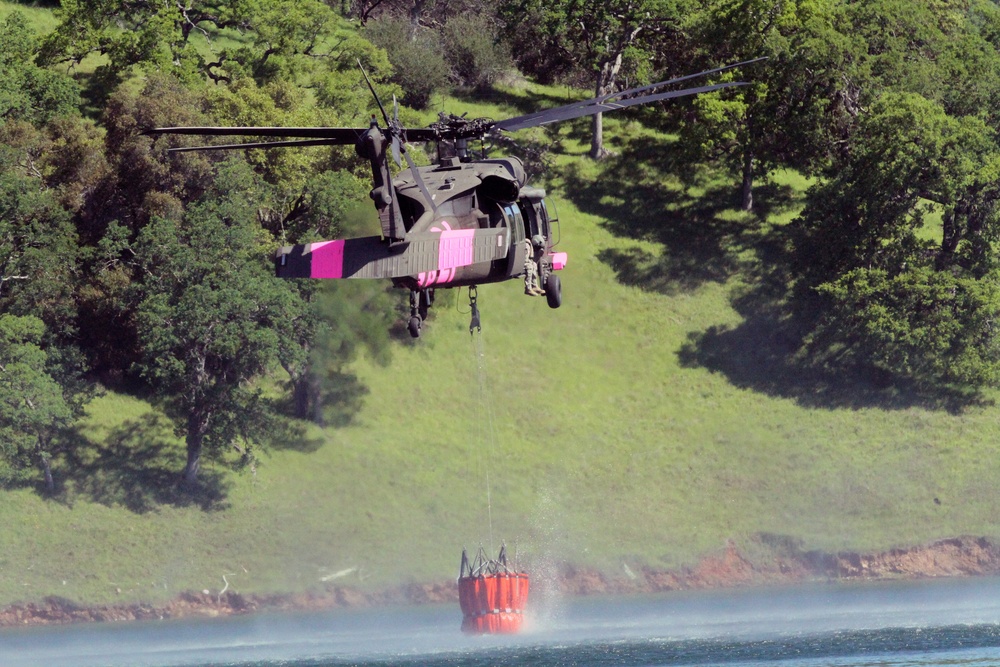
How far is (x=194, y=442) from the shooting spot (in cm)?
7638

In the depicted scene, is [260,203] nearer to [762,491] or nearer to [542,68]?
[762,491]

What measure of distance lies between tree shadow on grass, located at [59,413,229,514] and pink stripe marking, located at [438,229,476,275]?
37.5m

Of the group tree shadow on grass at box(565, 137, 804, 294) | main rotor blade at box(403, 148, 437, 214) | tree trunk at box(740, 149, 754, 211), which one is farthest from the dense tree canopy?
main rotor blade at box(403, 148, 437, 214)

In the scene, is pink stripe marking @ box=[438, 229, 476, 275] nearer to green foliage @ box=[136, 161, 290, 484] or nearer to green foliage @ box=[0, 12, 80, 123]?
green foliage @ box=[136, 161, 290, 484]

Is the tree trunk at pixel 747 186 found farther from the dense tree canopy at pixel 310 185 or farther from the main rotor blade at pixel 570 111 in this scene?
the main rotor blade at pixel 570 111

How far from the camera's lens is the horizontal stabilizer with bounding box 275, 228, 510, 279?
39.9m

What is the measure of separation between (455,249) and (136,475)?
3948 cm

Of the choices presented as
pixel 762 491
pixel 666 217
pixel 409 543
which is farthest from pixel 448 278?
pixel 666 217

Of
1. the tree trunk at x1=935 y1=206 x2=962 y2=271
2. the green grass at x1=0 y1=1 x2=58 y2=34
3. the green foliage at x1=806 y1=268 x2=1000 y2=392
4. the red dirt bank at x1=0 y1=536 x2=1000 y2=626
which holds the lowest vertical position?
the red dirt bank at x1=0 y1=536 x2=1000 y2=626

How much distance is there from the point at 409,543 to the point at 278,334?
12201 mm

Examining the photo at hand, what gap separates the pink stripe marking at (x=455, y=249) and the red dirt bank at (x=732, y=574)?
34.7 m

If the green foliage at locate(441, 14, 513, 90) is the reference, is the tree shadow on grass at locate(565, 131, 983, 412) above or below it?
below

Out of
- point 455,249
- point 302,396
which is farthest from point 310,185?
point 455,249

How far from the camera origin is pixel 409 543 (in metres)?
74.2
